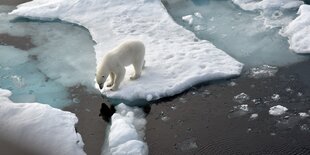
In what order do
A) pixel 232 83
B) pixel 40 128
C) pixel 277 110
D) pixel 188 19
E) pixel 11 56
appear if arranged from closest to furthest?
pixel 40 128 → pixel 277 110 → pixel 232 83 → pixel 11 56 → pixel 188 19

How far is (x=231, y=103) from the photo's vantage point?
19.9ft

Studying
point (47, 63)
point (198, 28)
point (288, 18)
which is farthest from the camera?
point (288, 18)

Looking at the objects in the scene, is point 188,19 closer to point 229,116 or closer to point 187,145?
point 229,116

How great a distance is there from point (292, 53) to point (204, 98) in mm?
1953

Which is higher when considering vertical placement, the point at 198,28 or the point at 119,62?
the point at 119,62

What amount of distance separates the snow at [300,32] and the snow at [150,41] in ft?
3.85

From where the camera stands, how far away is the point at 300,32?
25.1 feet

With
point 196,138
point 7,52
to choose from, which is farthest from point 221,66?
point 7,52

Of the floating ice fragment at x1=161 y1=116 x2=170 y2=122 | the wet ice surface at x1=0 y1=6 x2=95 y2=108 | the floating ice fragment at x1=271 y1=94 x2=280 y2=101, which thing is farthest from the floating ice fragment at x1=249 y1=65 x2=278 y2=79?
the wet ice surface at x1=0 y1=6 x2=95 y2=108

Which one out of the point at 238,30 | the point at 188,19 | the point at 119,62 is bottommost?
the point at 188,19

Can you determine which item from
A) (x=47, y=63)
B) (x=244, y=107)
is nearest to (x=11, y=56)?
(x=47, y=63)

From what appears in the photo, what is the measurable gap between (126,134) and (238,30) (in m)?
3.60

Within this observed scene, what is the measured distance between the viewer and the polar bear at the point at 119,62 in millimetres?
6242

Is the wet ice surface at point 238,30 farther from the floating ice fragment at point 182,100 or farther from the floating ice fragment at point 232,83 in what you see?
the floating ice fragment at point 182,100
